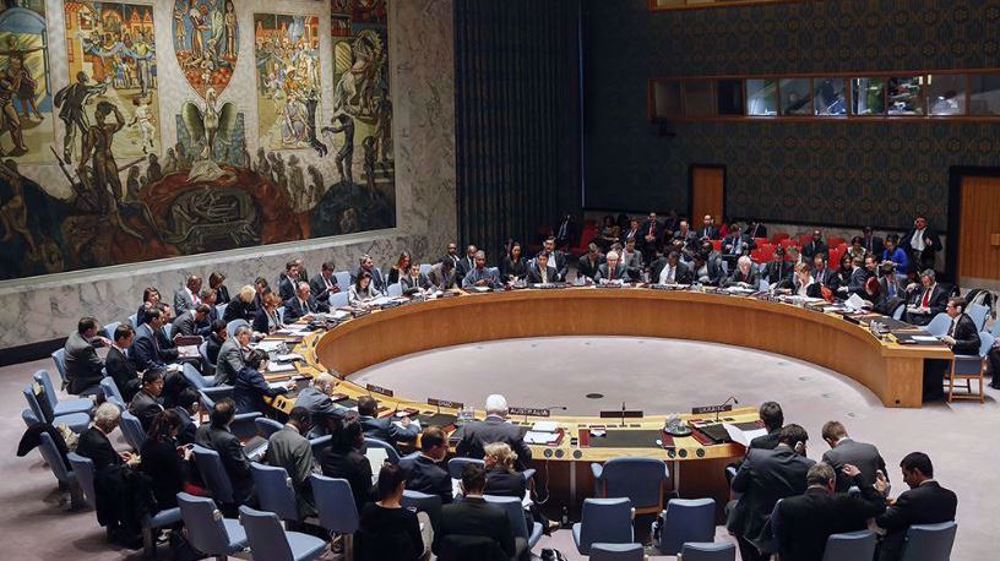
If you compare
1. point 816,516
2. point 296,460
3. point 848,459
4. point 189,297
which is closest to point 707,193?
point 189,297

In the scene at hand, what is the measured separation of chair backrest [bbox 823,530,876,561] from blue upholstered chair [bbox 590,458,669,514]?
1682mm

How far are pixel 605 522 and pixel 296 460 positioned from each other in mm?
2376

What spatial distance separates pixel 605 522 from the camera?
276 inches

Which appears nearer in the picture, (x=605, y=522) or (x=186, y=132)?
(x=605, y=522)

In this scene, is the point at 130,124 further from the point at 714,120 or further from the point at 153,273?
the point at 714,120

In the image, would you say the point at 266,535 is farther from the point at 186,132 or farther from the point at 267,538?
the point at 186,132

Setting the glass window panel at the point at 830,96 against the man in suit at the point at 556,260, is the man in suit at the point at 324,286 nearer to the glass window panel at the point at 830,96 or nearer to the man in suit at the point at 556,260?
the man in suit at the point at 556,260

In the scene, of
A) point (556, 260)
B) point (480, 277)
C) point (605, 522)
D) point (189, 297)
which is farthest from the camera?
point (556, 260)

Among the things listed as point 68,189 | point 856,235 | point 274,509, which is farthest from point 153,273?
point 856,235

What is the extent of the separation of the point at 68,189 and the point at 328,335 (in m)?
4.98

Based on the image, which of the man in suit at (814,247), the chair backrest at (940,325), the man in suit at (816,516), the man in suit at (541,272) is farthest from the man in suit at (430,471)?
the man in suit at (814,247)

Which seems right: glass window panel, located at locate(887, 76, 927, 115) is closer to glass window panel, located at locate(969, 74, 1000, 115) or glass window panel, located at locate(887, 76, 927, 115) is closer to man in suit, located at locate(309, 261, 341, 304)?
glass window panel, located at locate(969, 74, 1000, 115)

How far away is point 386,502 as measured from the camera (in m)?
6.05

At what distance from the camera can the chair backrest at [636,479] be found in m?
7.88
